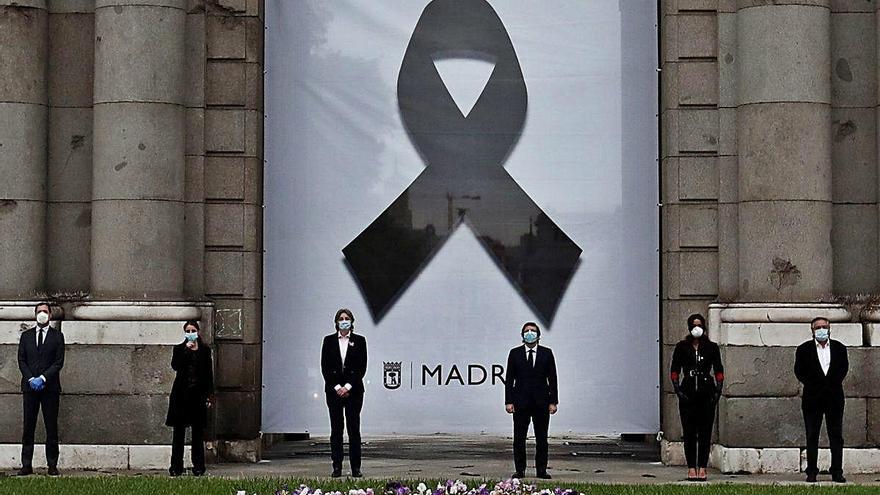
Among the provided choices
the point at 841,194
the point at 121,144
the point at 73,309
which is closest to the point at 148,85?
the point at 121,144

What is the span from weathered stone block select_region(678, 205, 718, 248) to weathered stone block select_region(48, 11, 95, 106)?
26.3 feet

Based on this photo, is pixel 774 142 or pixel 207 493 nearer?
pixel 207 493

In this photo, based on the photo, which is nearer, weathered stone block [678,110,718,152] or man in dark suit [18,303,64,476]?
man in dark suit [18,303,64,476]

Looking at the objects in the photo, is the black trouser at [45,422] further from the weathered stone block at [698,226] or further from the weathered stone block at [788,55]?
the weathered stone block at [788,55]

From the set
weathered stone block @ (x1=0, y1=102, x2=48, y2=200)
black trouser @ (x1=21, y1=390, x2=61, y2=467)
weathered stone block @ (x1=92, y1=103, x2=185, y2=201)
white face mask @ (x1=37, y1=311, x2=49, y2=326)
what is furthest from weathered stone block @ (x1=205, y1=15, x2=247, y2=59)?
black trouser @ (x1=21, y1=390, x2=61, y2=467)

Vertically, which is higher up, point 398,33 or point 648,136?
point 398,33

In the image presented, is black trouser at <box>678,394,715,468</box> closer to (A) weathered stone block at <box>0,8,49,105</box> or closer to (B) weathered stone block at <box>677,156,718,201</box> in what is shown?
(B) weathered stone block at <box>677,156,718,201</box>

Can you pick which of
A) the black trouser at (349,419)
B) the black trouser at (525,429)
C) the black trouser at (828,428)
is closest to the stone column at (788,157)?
the black trouser at (828,428)

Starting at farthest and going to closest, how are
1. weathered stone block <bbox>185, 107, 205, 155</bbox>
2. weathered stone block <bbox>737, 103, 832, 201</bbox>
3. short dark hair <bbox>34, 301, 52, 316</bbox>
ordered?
weathered stone block <bbox>185, 107, 205, 155</bbox>
weathered stone block <bbox>737, 103, 832, 201</bbox>
short dark hair <bbox>34, 301, 52, 316</bbox>

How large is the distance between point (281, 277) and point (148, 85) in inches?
123

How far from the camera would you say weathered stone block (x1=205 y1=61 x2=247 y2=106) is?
2281 centimetres

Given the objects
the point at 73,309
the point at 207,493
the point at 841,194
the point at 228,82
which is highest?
the point at 228,82

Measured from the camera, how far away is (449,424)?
22.5m

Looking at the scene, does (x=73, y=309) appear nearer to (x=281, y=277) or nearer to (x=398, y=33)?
(x=281, y=277)
